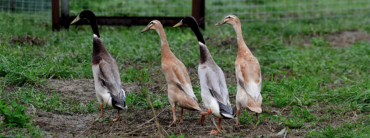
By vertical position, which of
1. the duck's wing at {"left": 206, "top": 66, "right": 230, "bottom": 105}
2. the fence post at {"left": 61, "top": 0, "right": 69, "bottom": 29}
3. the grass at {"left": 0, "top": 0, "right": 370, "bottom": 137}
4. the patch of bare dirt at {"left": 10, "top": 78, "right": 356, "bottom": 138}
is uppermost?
the fence post at {"left": 61, "top": 0, "right": 69, "bottom": 29}

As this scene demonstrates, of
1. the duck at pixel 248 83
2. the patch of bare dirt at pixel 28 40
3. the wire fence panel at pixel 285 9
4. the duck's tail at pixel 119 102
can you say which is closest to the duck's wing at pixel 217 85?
the duck at pixel 248 83

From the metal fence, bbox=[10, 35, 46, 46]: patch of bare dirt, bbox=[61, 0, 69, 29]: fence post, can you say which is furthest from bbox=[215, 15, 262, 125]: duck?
the metal fence

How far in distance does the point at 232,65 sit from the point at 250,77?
7.38 feet

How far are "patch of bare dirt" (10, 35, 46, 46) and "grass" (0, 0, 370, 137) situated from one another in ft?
0.05

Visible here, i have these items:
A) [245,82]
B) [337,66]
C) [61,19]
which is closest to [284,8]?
[337,66]

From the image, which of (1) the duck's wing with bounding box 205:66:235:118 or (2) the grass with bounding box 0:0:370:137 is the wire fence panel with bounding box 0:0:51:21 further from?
(1) the duck's wing with bounding box 205:66:235:118

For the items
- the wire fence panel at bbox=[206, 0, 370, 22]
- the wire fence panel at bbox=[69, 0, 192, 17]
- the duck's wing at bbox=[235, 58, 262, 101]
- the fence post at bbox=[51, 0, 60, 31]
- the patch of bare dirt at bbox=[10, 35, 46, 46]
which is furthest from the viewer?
the wire fence panel at bbox=[206, 0, 370, 22]

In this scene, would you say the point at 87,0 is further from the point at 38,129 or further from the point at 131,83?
the point at 38,129

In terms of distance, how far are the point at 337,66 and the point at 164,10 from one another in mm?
4659

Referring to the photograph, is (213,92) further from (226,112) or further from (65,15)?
(65,15)

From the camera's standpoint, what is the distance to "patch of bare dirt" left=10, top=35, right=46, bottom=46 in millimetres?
7379

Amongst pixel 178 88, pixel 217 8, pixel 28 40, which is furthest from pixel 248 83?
pixel 217 8

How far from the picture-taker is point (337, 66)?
7.33 metres

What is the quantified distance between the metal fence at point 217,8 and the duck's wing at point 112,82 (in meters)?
4.80
